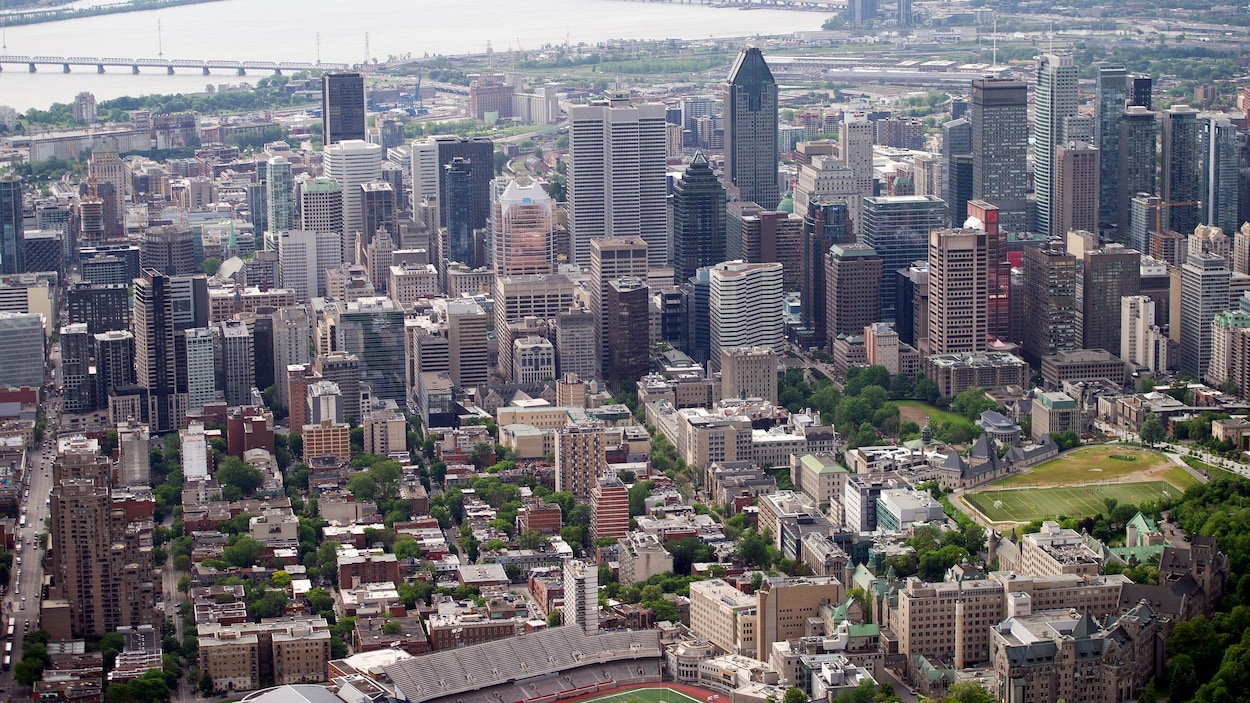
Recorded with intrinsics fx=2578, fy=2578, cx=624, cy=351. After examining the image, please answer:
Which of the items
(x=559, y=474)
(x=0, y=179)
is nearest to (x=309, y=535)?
(x=559, y=474)

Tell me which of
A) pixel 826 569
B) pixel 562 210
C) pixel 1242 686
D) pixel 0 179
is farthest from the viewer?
pixel 562 210

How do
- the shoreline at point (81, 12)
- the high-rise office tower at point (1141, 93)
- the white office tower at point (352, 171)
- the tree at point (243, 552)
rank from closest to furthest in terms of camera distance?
the tree at point (243, 552) < the white office tower at point (352, 171) < the high-rise office tower at point (1141, 93) < the shoreline at point (81, 12)

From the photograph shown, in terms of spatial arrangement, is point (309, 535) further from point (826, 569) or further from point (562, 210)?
point (562, 210)

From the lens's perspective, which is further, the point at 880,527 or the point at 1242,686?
the point at 880,527

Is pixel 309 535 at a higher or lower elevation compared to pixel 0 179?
lower

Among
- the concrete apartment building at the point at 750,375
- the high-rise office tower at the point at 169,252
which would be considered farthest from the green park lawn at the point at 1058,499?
the high-rise office tower at the point at 169,252

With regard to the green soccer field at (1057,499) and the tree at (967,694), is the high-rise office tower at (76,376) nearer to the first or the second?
the green soccer field at (1057,499)

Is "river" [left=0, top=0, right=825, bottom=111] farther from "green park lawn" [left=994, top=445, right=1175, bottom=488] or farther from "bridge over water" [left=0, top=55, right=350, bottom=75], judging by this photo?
"green park lawn" [left=994, top=445, right=1175, bottom=488]

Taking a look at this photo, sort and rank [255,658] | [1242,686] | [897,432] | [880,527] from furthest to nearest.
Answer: [897,432] < [880,527] < [255,658] < [1242,686]
